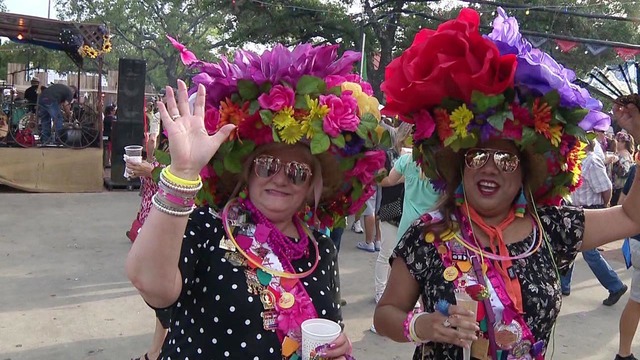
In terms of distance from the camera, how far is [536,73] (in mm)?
2109

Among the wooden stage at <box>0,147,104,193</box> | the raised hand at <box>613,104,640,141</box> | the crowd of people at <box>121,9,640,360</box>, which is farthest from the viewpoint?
the wooden stage at <box>0,147,104,193</box>

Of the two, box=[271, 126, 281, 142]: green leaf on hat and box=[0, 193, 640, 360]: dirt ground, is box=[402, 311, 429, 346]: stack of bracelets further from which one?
box=[0, 193, 640, 360]: dirt ground

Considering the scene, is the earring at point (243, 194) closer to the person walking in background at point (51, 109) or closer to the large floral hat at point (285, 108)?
the large floral hat at point (285, 108)

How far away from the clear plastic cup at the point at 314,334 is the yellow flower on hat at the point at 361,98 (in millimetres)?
821

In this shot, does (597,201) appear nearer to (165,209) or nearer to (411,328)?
(411,328)

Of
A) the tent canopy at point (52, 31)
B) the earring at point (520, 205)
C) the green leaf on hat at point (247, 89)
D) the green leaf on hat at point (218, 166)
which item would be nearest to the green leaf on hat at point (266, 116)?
the green leaf on hat at point (247, 89)

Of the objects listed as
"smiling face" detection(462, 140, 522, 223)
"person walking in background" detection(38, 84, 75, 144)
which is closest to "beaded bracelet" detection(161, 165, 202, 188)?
Answer: "smiling face" detection(462, 140, 522, 223)

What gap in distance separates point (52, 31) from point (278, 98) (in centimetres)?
1156

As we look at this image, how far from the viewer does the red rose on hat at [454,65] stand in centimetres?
207

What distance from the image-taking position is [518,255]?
2219mm

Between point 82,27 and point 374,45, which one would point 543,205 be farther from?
point 374,45

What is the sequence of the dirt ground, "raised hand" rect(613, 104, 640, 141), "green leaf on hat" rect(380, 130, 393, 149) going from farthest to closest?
the dirt ground
"raised hand" rect(613, 104, 640, 141)
"green leaf on hat" rect(380, 130, 393, 149)

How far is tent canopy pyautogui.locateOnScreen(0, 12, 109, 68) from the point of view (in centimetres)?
1130

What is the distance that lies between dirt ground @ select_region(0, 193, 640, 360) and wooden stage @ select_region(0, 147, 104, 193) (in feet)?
8.44
